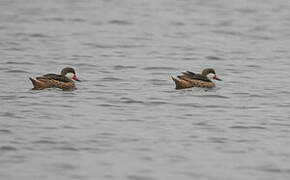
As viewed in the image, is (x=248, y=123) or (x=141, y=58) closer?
(x=248, y=123)

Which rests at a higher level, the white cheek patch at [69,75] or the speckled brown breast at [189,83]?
the white cheek patch at [69,75]

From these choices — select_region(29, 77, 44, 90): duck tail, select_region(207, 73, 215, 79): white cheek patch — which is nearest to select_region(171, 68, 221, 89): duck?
select_region(207, 73, 215, 79): white cheek patch

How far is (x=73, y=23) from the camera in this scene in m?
34.4

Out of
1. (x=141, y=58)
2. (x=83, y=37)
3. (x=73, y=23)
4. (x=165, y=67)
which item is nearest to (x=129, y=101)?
(x=165, y=67)

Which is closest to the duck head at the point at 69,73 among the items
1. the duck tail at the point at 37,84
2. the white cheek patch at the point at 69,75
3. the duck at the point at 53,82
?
the white cheek patch at the point at 69,75

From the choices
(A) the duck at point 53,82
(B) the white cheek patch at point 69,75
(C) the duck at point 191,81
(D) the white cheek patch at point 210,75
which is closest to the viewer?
(A) the duck at point 53,82

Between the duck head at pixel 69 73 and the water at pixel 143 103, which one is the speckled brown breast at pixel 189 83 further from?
the duck head at pixel 69 73

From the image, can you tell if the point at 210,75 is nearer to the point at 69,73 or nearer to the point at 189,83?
the point at 189,83

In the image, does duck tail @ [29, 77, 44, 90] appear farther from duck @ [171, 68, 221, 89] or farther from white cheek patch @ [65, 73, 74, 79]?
duck @ [171, 68, 221, 89]

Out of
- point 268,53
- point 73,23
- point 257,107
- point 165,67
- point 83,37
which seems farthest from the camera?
point 73,23

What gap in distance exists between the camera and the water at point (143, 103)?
12609mm

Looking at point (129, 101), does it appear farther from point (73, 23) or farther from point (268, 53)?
point (73, 23)

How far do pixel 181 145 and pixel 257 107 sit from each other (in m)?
4.17

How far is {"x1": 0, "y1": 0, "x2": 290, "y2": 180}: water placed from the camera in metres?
12.6
